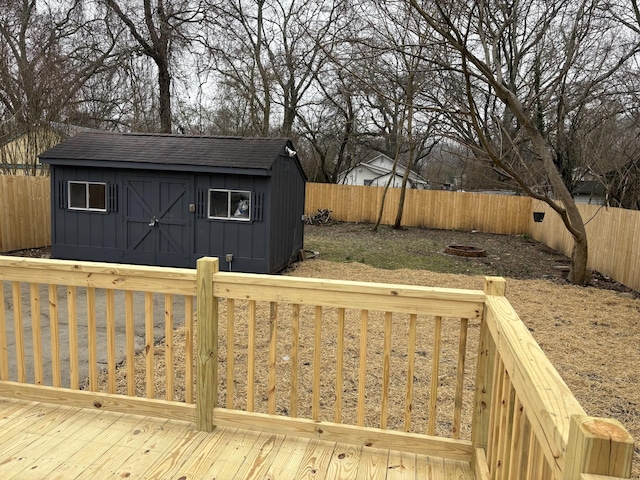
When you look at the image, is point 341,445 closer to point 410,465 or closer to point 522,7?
point 410,465

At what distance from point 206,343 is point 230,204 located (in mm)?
6587

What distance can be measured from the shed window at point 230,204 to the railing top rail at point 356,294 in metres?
6.36

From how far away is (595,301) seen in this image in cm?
792

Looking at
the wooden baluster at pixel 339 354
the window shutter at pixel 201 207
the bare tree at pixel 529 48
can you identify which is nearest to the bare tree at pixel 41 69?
the window shutter at pixel 201 207

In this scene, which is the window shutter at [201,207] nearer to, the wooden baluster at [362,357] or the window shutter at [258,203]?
the window shutter at [258,203]

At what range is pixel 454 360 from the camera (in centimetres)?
524

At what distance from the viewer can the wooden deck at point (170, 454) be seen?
2273 mm

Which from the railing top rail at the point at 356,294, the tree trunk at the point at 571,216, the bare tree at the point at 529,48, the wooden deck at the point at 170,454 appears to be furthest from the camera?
the tree trunk at the point at 571,216

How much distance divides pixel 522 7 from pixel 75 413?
8231 millimetres

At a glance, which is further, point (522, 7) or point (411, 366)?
point (522, 7)

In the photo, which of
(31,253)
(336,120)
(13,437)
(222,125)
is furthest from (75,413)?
(336,120)

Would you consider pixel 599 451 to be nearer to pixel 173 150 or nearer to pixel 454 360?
pixel 454 360

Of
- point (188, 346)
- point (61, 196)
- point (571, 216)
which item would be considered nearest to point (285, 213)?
point (61, 196)

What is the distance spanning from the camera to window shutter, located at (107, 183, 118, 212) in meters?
9.34
